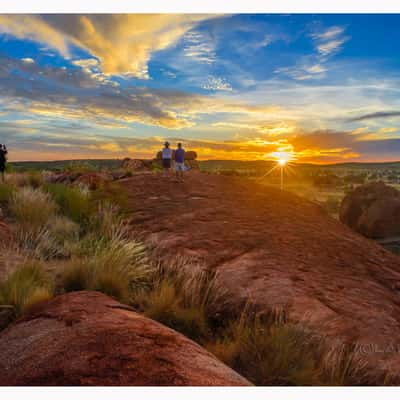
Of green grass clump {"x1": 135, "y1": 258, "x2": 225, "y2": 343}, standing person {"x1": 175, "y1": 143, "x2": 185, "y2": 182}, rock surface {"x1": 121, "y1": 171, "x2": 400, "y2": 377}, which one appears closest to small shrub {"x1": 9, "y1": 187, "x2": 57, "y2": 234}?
rock surface {"x1": 121, "y1": 171, "x2": 400, "y2": 377}

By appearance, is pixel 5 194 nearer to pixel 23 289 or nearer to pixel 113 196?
pixel 113 196

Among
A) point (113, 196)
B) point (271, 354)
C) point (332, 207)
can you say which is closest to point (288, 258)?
point (271, 354)

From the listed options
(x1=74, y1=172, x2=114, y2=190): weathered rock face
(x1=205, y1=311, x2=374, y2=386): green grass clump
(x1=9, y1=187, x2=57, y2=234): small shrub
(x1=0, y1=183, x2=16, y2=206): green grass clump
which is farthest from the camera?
(x1=74, y1=172, x2=114, y2=190): weathered rock face

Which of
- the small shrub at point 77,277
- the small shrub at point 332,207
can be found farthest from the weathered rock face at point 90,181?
the small shrub at point 332,207

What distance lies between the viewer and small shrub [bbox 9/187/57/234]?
19.9ft

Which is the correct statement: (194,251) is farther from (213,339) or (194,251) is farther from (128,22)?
(128,22)

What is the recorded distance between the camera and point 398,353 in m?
3.10

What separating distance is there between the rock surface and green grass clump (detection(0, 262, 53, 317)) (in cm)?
182

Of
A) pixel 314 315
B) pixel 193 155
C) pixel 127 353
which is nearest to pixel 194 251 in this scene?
pixel 314 315

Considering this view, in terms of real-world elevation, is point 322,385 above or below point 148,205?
below

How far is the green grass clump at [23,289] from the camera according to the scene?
3.41 m

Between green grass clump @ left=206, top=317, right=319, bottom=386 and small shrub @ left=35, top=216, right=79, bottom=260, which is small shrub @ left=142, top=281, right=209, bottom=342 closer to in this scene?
green grass clump @ left=206, top=317, right=319, bottom=386

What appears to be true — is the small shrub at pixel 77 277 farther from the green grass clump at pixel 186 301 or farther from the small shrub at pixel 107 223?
the small shrub at pixel 107 223

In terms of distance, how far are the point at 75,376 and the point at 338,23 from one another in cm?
456
